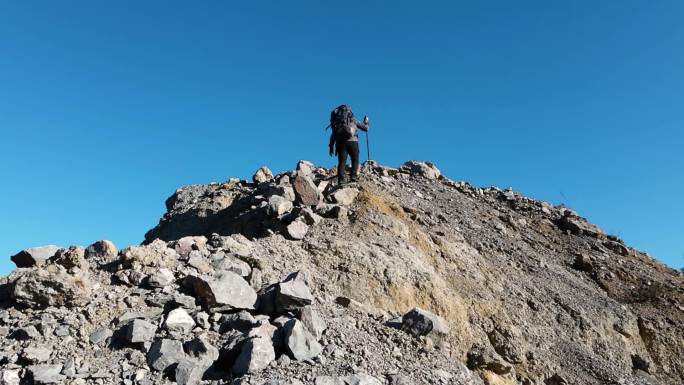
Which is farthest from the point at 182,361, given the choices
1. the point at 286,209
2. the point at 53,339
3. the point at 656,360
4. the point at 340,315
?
the point at 656,360

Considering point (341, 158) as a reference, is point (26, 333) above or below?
below

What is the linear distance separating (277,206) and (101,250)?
13.3 ft

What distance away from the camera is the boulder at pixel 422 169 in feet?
65.1

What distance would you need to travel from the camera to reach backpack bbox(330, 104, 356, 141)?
14.0 metres

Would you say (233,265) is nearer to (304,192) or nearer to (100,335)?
(100,335)

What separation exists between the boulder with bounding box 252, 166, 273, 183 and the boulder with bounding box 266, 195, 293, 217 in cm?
491

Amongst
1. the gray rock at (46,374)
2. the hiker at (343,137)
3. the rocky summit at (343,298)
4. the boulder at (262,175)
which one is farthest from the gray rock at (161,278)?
the boulder at (262,175)

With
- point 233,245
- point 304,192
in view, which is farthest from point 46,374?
point 304,192

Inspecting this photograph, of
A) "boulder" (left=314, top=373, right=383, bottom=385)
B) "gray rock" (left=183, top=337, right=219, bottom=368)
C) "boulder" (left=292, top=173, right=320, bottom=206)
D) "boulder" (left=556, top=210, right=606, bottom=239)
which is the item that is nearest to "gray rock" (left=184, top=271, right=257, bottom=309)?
"gray rock" (left=183, top=337, right=219, bottom=368)

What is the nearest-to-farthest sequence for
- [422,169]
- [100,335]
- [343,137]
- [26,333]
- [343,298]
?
[26,333]
[100,335]
[343,298]
[343,137]
[422,169]

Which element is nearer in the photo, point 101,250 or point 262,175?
point 101,250

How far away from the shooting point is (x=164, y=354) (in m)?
6.03

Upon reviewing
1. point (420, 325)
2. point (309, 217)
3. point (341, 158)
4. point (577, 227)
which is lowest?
point (420, 325)

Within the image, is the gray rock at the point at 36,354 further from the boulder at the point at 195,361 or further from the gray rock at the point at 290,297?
the gray rock at the point at 290,297
